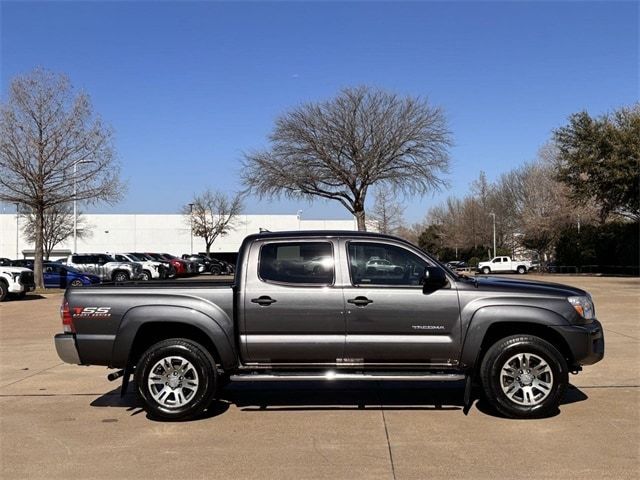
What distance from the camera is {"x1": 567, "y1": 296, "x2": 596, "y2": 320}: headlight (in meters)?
6.61

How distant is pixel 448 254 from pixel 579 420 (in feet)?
257

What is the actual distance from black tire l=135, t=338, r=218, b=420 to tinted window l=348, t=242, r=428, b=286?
5.73 feet

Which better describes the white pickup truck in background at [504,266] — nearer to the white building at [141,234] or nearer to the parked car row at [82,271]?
the white building at [141,234]

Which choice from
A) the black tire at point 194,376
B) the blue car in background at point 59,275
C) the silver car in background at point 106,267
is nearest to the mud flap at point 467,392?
the black tire at point 194,376

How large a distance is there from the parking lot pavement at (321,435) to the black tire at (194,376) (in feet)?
0.50

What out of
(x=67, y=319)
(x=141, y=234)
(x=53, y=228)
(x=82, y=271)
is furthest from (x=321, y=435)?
(x=141, y=234)

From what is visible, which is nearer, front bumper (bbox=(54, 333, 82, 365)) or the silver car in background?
front bumper (bbox=(54, 333, 82, 365))

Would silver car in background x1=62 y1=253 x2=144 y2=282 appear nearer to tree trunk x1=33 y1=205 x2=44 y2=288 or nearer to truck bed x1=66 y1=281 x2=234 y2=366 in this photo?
tree trunk x1=33 y1=205 x2=44 y2=288

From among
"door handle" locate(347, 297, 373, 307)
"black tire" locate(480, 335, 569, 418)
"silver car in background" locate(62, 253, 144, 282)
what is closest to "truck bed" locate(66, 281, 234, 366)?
"door handle" locate(347, 297, 373, 307)

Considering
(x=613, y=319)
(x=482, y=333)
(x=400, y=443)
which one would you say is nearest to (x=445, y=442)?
(x=400, y=443)

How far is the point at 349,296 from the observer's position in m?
6.60

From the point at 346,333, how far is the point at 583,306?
8.08 feet

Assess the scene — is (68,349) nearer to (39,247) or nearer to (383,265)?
(383,265)

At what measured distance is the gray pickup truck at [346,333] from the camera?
6.51m
